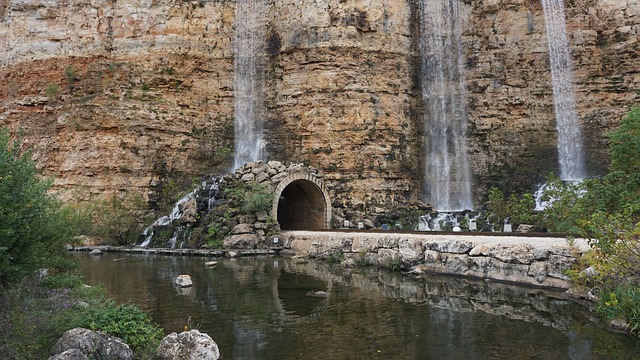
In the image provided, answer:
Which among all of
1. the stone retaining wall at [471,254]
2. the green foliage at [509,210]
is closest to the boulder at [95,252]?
the stone retaining wall at [471,254]

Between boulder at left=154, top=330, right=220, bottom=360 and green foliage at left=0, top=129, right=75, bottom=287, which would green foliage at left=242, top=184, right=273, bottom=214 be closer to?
green foliage at left=0, top=129, right=75, bottom=287

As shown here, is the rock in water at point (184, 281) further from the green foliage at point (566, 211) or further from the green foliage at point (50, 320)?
the green foliage at point (566, 211)

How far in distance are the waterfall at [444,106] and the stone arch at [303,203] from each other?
22.0 ft

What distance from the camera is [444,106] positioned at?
26672mm

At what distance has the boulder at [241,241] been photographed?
1858cm

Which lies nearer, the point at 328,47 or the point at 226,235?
the point at 226,235

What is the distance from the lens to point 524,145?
25.4 meters

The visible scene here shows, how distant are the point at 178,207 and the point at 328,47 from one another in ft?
36.7

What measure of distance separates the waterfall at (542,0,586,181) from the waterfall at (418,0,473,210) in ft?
14.9

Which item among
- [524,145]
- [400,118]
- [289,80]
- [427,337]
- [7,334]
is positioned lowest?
[427,337]

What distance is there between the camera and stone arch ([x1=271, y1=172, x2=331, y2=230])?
21000mm

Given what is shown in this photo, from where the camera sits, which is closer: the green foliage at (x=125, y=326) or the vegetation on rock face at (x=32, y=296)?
the vegetation on rock face at (x=32, y=296)

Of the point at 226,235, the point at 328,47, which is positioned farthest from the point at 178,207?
the point at 328,47

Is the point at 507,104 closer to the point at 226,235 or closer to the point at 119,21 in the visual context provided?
the point at 226,235
